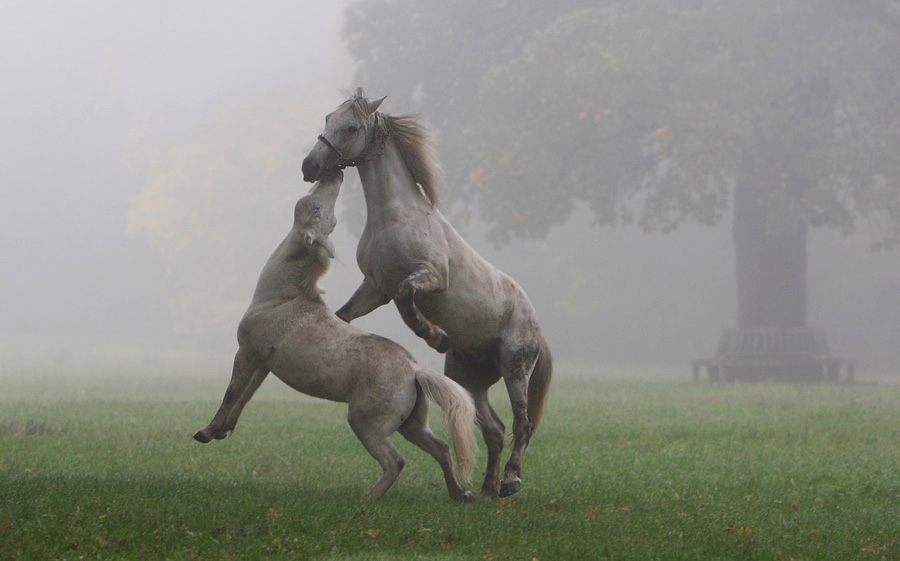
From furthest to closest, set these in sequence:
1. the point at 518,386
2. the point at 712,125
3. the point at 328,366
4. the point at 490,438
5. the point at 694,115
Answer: the point at 694,115 < the point at 712,125 < the point at 490,438 < the point at 518,386 < the point at 328,366

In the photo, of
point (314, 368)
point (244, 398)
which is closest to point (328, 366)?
point (314, 368)

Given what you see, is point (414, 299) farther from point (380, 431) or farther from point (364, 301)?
point (380, 431)

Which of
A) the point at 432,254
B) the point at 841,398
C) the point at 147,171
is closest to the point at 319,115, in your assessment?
the point at 147,171

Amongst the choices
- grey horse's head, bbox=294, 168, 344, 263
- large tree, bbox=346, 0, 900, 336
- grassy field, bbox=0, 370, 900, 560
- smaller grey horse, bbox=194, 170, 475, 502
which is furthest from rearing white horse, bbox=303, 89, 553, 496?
large tree, bbox=346, 0, 900, 336

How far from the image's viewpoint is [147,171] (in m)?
62.7

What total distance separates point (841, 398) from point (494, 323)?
44.4 feet

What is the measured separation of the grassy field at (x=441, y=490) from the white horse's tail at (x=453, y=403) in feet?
1.58

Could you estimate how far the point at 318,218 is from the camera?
714 centimetres

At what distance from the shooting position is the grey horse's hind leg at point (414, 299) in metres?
6.72

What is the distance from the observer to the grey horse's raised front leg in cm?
735

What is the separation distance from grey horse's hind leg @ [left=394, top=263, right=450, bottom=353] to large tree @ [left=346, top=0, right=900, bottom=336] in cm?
1857

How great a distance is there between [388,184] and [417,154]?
0.33 meters

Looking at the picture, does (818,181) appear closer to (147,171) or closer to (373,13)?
(373,13)

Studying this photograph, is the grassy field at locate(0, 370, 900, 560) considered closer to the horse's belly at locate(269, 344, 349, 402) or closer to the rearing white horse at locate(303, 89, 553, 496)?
the horse's belly at locate(269, 344, 349, 402)
